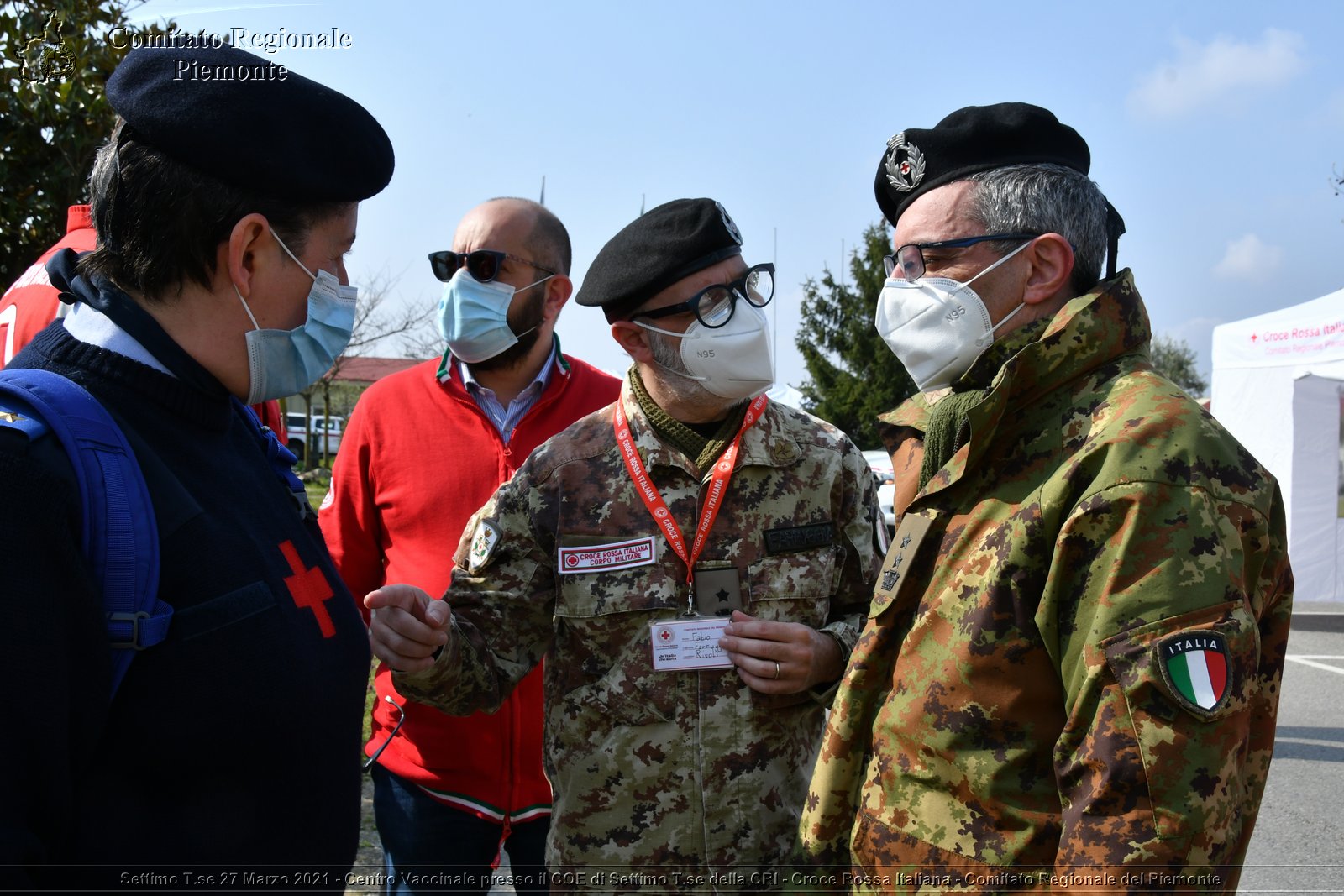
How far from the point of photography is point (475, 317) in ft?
10.8

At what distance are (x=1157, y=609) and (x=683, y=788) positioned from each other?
1.25 metres

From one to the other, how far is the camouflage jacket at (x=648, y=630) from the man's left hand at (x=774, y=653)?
0.07 metres

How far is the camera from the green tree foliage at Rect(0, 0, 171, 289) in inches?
185

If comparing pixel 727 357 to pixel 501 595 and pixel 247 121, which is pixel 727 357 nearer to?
pixel 501 595

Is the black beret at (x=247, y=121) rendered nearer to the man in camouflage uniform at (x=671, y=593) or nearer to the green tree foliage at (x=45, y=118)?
the man in camouflage uniform at (x=671, y=593)

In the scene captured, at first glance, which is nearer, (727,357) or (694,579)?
(694,579)

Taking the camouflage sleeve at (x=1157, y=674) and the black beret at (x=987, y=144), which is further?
the black beret at (x=987, y=144)

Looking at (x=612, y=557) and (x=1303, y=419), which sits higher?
(x=612, y=557)

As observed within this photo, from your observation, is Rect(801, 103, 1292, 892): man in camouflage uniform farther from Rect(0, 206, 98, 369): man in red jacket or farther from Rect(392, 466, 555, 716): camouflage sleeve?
Rect(0, 206, 98, 369): man in red jacket

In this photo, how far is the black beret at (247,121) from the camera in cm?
149

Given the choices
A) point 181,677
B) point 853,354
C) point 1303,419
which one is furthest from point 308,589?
point 853,354

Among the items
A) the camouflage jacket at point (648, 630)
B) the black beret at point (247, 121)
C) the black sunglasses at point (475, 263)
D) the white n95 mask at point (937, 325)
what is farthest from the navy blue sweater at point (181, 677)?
the black sunglasses at point (475, 263)

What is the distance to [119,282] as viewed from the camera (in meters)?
1.55

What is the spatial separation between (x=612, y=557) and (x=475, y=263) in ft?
4.71
